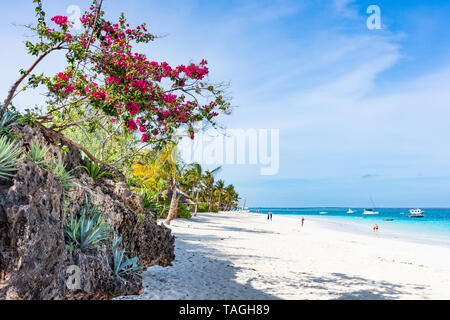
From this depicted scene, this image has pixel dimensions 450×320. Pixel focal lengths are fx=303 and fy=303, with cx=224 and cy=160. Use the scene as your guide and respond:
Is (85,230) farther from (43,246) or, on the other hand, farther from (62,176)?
(43,246)

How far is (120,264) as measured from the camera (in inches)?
225

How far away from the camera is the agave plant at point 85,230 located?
4980mm

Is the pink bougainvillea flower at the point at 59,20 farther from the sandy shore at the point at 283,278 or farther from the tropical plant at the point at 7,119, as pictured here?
the sandy shore at the point at 283,278

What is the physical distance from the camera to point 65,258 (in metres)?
4.42

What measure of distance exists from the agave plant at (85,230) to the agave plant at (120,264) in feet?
1.03

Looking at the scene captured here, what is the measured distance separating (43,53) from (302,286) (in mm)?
7493

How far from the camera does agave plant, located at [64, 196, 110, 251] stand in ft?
16.3

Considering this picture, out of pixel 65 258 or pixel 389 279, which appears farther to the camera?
pixel 389 279

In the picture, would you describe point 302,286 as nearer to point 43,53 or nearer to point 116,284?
point 116,284

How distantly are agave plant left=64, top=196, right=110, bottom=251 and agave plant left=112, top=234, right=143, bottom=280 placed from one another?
1.03 feet

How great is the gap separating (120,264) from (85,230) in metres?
1.07

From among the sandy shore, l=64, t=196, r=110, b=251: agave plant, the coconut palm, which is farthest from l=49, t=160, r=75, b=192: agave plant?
the coconut palm

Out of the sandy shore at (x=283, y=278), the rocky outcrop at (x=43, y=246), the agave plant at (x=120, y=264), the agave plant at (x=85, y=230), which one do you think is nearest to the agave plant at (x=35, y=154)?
the rocky outcrop at (x=43, y=246)
